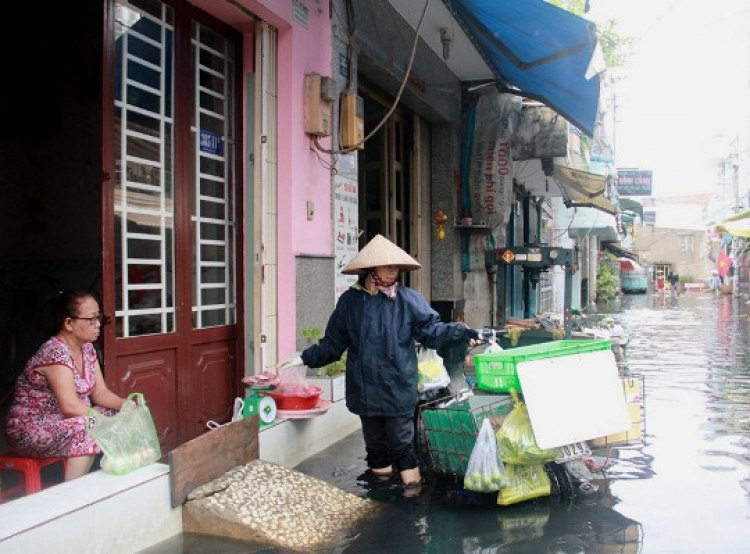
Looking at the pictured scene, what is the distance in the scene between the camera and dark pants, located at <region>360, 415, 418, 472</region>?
4.61 meters

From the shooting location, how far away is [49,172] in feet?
Result: 16.1

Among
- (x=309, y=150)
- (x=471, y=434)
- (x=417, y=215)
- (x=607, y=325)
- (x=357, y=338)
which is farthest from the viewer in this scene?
(x=417, y=215)

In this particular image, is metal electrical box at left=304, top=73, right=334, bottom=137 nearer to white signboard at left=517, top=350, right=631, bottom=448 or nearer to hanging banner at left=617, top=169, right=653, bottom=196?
white signboard at left=517, top=350, right=631, bottom=448

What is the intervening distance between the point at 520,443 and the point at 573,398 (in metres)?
0.42

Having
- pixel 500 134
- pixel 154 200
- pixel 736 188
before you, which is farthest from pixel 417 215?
pixel 736 188

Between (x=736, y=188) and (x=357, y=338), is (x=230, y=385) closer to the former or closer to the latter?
(x=357, y=338)

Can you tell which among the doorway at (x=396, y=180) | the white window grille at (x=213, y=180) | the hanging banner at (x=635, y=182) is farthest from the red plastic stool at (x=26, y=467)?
the hanging banner at (x=635, y=182)

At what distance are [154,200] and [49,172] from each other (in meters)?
0.77

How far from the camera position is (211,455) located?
13.1 ft

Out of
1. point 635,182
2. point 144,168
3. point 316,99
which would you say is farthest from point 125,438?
point 635,182

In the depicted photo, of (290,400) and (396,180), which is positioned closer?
(290,400)

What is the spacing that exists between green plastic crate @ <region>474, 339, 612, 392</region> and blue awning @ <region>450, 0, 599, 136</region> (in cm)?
352

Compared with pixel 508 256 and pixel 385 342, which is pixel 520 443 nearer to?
pixel 385 342

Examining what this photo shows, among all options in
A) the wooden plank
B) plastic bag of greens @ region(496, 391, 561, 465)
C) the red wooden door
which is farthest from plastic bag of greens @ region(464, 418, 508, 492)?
the red wooden door
